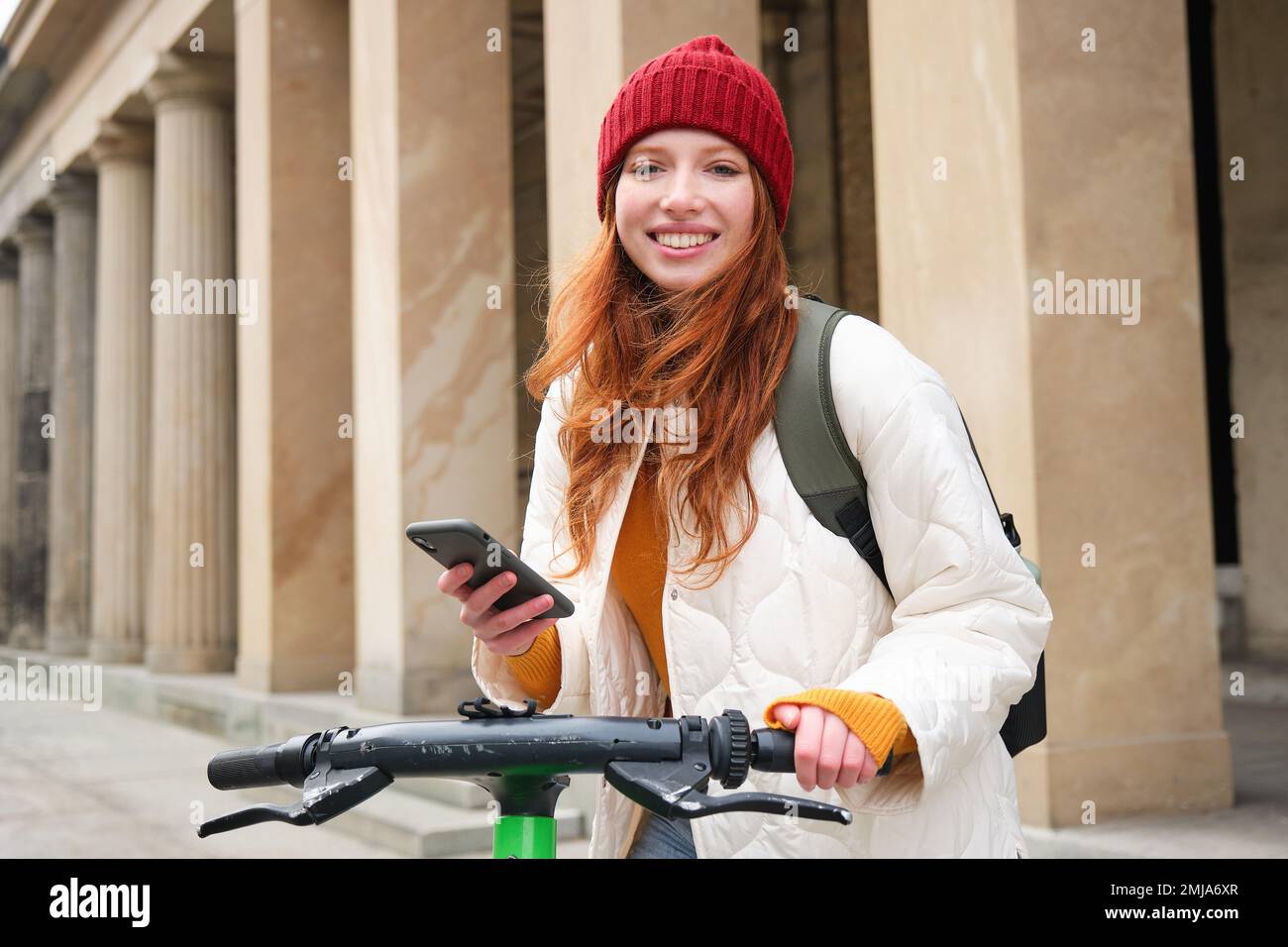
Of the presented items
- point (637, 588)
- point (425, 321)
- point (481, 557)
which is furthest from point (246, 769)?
point (425, 321)

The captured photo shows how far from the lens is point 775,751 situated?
1.59m

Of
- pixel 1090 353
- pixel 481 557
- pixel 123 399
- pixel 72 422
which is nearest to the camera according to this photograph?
pixel 481 557

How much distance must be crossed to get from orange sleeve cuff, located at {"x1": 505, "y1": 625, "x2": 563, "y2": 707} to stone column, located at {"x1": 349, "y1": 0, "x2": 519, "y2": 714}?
6523 mm

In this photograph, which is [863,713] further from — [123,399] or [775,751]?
[123,399]

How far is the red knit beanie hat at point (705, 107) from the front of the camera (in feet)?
7.16

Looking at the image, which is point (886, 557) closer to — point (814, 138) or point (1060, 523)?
point (1060, 523)

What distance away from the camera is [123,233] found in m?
16.7

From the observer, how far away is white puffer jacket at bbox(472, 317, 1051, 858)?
5.89 ft

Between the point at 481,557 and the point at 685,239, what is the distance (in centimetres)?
70

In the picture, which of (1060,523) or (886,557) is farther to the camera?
(1060,523)

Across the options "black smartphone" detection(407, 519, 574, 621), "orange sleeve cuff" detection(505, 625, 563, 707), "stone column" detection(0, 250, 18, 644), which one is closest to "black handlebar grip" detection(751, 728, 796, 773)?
"black smartphone" detection(407, 519, 574, 621)

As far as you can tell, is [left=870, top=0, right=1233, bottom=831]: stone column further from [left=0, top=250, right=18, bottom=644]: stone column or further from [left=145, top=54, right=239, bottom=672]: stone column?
[left=0, top=250, right=18, bottom=644]: stone column
